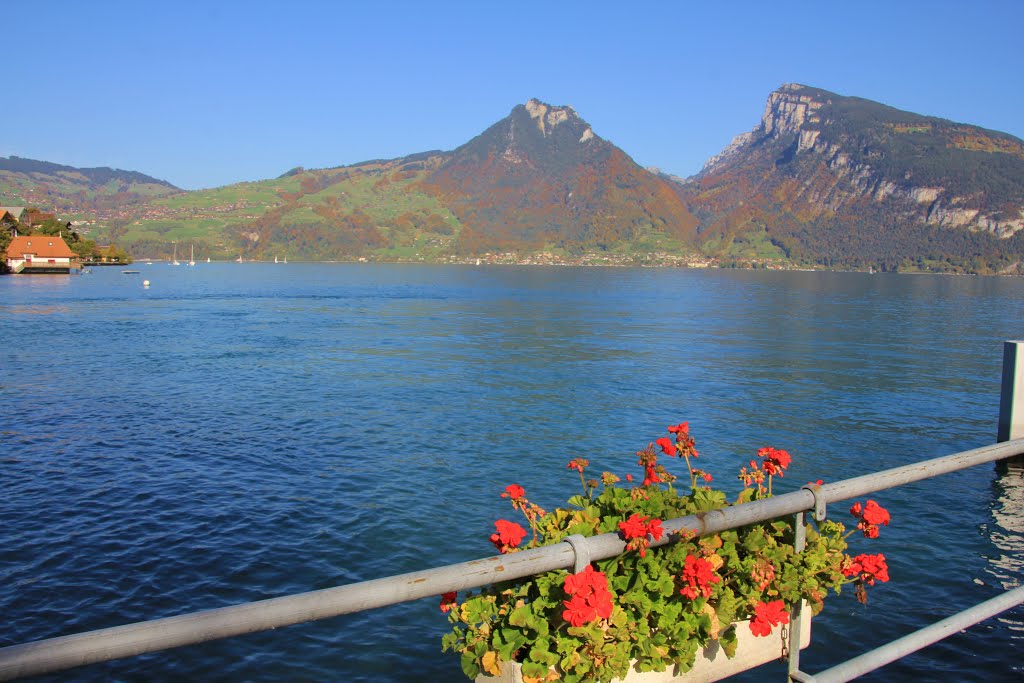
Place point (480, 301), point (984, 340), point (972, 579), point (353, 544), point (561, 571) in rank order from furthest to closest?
point (480, 301)
point (984, 340)
point (353, 544)
point (972, 579)
point (561, 571)

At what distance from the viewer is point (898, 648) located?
13.7ft

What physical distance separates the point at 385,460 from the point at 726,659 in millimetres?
16130

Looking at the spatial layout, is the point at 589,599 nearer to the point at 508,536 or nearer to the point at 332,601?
the point at 508,536

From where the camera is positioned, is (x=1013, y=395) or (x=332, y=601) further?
(x=1013, y=395)

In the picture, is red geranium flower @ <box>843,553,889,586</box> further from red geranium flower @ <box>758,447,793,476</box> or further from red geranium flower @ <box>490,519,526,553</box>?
red geranium flower @ <box>490,519,526,553</box>

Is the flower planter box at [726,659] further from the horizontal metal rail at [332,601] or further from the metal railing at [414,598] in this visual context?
the horizontal metal rail at [332,601]

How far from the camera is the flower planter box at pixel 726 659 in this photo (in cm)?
432

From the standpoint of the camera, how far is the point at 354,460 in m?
19.9

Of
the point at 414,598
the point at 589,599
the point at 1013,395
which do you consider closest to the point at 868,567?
the point at 589,599

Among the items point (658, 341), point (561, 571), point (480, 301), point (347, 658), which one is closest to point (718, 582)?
point (561, 571)

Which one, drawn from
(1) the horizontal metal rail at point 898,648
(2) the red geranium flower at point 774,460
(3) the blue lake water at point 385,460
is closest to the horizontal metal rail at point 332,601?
(1) the horizontal metal rail at point 898,648

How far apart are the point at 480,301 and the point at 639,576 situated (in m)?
92.6

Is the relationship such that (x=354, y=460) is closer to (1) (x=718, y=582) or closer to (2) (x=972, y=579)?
(2) (x=972, y=579)

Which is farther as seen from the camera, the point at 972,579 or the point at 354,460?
the point at 354,460
